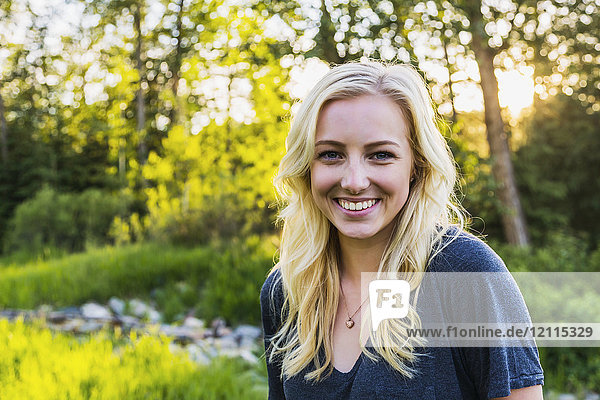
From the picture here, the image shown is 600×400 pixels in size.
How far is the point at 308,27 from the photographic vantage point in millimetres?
6270

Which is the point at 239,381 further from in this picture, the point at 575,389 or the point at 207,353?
the point at 575,389

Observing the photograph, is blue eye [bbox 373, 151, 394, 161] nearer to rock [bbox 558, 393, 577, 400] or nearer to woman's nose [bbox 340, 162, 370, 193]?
woman's nose [bbox 340, 162, 370, 193]

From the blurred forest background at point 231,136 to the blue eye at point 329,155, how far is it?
7.18ft

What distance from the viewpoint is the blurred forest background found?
21.4 feet

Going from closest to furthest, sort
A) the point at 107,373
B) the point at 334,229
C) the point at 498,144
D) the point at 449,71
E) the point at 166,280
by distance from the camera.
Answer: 1. the point at 334,229
2. the point at 107,373
3. the point at 166,280
4. the point at 449,71
5. the point at 498,144

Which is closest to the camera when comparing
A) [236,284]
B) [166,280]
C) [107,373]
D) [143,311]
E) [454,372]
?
[454,372]

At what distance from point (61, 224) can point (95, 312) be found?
5309 mm

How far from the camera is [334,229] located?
188 centimetres

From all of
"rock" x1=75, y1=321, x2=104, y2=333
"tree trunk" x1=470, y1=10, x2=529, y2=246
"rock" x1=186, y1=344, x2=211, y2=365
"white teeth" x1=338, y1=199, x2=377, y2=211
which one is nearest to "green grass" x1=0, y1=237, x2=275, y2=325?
"rock" x1=75, y1=321, x2=104, y2=333

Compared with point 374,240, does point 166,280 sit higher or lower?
lower

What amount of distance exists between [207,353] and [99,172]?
51.8 feet

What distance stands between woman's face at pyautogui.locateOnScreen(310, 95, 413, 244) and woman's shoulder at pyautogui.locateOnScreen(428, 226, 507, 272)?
0.18 metres

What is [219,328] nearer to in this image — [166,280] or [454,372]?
[166,280]

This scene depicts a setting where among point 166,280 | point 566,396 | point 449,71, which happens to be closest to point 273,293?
point 566,396
